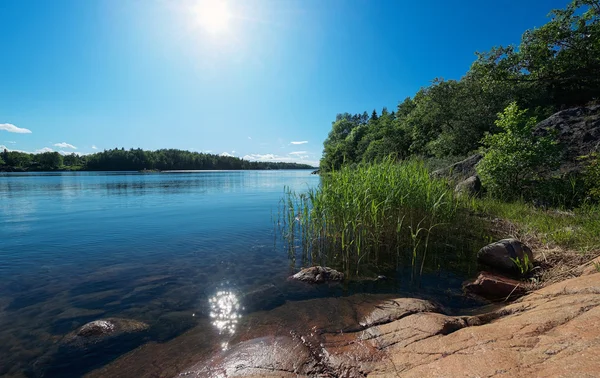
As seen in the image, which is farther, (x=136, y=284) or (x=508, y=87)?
(x=508, y=87)

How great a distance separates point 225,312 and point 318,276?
2231 mm

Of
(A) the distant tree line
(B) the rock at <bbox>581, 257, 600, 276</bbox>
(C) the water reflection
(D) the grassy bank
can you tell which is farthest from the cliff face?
(C) the water reflection

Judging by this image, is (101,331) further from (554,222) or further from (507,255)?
(554,222)

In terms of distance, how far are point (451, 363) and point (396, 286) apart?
3.42m

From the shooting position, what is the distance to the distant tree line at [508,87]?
12164mm

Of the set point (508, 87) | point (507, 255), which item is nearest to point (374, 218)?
point (507, 255)

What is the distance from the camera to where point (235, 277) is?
22.9 ft

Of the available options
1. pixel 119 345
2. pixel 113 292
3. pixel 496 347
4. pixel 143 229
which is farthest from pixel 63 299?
pixel 496 347

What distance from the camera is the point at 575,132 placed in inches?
572

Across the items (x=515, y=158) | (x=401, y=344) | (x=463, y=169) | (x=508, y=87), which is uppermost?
(x=508, y=87)

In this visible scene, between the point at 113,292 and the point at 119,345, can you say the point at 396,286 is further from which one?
the point at 113,292

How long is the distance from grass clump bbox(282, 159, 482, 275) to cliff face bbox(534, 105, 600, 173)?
9.53 m

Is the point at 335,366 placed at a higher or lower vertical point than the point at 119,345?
higher

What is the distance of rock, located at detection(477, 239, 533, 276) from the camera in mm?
6184
